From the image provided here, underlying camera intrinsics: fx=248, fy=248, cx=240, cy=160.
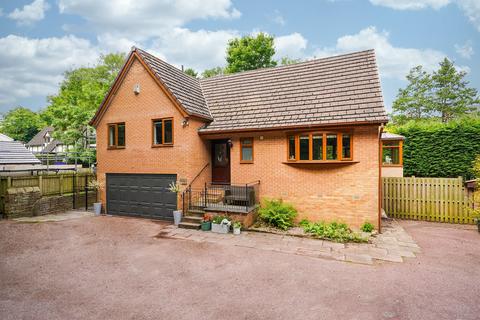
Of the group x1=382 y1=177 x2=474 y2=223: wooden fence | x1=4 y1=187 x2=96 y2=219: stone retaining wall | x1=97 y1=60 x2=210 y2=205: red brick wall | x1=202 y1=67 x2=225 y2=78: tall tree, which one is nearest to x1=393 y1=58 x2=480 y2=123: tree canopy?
x1=202 y1=67 x2=225 y2=78: tall tree

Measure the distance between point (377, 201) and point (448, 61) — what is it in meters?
34.6

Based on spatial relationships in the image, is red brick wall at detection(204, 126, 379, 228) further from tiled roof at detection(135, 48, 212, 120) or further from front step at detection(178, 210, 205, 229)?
tiled roof at detection(135, 48, 212, 120)

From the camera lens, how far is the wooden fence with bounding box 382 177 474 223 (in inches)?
413

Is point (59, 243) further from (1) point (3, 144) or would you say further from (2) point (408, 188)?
(2) point (408, 188)

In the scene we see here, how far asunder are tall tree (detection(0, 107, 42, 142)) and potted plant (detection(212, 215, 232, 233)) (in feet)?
246

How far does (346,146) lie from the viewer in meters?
9.91

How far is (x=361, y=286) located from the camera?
5609mm

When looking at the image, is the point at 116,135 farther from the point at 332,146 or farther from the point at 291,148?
the point at 332,146

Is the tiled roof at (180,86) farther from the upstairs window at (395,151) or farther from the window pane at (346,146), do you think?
the upstairs window at (395,151)

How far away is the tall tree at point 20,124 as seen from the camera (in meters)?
64.4

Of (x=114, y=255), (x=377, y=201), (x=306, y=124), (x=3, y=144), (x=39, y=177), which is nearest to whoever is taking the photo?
(x=114, y=255)

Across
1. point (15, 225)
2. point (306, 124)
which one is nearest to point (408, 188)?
point (306, 124)

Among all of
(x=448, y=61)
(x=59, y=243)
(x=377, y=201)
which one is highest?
(x=448, y=61)

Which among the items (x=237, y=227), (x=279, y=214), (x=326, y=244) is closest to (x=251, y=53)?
(x=279, y=214)
